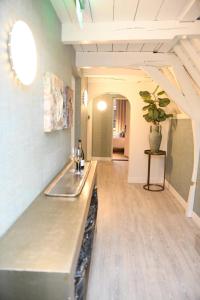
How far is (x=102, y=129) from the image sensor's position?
24.2 feet

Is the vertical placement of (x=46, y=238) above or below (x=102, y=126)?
below

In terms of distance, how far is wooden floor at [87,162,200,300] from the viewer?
1871 millimetres

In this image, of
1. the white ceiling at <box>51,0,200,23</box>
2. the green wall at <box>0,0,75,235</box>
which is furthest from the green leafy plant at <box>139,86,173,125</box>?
the green wall at <box>0,0,75,235</box>

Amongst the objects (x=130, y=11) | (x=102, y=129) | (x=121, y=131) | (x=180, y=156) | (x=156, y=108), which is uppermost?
(x=130, y=11)

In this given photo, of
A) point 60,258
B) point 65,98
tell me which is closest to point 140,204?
point 65,98

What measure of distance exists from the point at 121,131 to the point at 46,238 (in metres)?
9.08

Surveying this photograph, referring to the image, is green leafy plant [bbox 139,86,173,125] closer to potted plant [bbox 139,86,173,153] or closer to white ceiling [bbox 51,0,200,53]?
potted plant [bbox 139,86,173,153]

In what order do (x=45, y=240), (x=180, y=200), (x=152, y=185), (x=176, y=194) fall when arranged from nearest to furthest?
(x=45, y=240), (x=180, y=200), (x=176, y=194), (x=152, y=185)

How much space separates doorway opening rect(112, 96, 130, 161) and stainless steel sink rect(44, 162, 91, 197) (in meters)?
5.70

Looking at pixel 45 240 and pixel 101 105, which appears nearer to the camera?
pixel 45 240

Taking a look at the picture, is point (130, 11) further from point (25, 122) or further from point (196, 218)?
point (196, 218)

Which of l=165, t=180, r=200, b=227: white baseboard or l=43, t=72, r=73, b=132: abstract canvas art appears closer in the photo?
l=43, t=72, r=73, b=132: abstract canvas art

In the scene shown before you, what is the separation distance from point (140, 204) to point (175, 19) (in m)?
2.74

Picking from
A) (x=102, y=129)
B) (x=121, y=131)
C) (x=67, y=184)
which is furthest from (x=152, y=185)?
(x=121, y=131)
